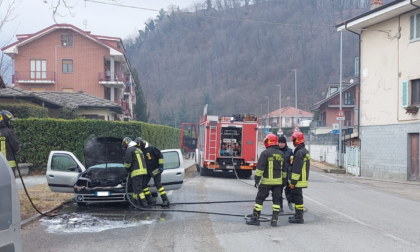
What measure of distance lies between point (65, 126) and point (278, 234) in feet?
46.5

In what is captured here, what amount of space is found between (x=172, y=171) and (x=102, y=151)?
7.05 feet

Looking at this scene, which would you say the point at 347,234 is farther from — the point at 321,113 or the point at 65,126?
the point at 321,113

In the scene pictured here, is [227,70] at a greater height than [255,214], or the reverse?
[227,70]

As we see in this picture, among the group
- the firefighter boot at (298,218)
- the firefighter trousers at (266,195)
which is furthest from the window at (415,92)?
the firefighter trousers at (266,195)

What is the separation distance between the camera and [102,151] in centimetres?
1198

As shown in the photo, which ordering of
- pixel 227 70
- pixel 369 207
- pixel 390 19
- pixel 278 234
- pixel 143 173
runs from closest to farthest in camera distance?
1. pixel 278 234
2. pixel 143 173
3. pixel 369 207
4. pixel 390 19
5. pixel 227 70

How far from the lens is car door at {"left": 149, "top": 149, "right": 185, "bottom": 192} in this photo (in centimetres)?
1103

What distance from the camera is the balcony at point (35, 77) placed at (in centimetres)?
4581

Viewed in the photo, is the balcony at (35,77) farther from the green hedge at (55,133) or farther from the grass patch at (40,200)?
the grass patch at (40,200)

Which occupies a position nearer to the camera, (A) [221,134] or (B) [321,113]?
(A) [221,134]

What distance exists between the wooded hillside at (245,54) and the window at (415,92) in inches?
2458

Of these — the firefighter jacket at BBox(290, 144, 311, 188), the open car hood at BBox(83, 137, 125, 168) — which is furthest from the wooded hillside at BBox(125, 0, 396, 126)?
the firefighter jacket at BBox(290, 144, 311, 188)

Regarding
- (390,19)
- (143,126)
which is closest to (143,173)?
(143,126)

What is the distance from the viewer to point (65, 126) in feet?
64.8
